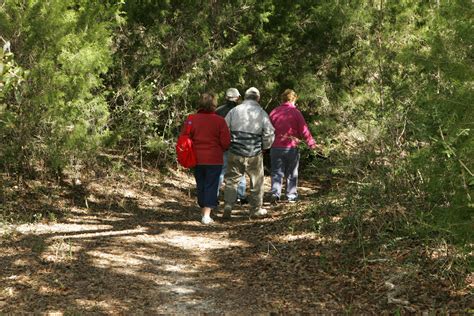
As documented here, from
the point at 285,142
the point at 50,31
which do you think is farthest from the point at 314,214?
the point at 50,31

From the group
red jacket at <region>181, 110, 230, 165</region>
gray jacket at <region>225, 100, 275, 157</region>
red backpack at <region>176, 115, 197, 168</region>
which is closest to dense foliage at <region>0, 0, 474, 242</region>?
gray jacket at <region>225, 100, 275, 157</region>

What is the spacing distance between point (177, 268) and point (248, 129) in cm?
337

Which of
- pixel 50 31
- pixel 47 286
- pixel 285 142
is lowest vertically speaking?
pixel 47 286

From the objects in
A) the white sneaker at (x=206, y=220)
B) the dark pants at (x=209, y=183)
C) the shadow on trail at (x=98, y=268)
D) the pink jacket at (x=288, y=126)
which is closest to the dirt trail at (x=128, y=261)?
the shadow on trail at (x=98, y=268)

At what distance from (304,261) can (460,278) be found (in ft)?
5.95

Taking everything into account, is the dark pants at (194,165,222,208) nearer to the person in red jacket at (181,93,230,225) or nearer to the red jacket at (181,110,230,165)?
the person in red jacket at (181,93,230,225)

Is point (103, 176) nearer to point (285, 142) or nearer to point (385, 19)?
point (285, 142)

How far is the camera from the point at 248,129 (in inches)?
373

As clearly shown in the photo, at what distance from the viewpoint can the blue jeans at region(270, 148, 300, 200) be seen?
417 inches

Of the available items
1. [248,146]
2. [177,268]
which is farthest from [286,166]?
[177,268]

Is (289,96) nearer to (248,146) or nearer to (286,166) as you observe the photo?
(286,166)

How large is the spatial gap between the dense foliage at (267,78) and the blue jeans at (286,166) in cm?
40

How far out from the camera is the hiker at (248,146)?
375 inches

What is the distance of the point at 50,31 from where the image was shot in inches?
328
